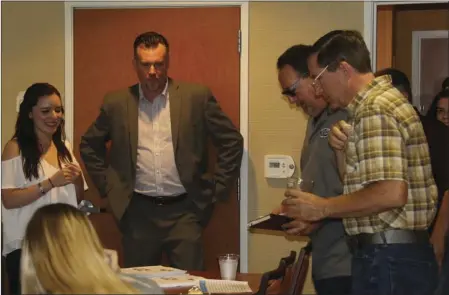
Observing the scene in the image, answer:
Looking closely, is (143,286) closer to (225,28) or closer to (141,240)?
(141,240)

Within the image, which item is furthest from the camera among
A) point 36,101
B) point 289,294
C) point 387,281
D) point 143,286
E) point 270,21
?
point 270,21

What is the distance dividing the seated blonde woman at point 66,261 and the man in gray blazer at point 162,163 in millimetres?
2636

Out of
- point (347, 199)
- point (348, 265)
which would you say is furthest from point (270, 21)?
point (347, 199)

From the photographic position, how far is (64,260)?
6.94 feet

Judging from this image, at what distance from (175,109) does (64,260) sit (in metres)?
2.84

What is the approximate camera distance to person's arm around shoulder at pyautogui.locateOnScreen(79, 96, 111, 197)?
16.4ft

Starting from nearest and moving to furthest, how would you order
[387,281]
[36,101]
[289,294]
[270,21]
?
[387,281] → [289,294] → [36,101] → [270,21]

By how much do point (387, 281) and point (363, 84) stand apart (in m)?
0.73

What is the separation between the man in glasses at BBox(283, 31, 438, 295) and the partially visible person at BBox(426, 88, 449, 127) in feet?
6.90

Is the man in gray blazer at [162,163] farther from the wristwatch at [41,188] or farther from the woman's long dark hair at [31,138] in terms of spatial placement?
the wristwatch at [41,188]

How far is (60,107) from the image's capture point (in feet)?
15.6

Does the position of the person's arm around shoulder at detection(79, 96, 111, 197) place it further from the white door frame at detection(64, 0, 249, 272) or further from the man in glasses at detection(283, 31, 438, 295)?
the man in glasses at detection(283, 31, 438, 295)

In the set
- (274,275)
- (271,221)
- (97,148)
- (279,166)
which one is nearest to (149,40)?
(97,148)

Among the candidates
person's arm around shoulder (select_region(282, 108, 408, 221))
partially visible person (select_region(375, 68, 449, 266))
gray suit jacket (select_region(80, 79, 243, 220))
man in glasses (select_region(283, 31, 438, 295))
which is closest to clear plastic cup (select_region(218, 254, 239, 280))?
man in glasses (select_region(283, 31, 438, 295))
